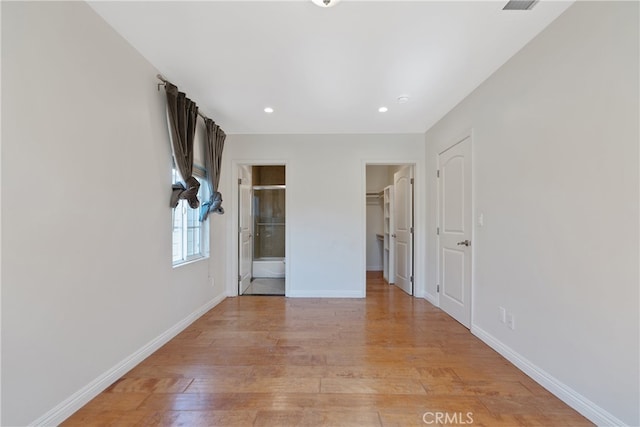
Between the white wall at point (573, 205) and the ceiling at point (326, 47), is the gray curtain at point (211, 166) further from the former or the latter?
the white wall at point (573, 205)

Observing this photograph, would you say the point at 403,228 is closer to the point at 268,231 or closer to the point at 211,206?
the point at 268,231

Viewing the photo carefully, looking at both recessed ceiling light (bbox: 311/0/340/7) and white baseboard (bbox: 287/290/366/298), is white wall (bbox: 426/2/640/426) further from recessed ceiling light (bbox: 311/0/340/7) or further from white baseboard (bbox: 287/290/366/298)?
white baseboard (bbox: 287/290/366/298)

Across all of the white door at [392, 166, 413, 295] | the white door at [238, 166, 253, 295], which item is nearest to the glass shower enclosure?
the white door at [238, 166, 253, 295]

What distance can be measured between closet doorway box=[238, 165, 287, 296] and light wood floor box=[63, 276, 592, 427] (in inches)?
61.9

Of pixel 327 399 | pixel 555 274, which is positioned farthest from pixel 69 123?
pixel 555 274

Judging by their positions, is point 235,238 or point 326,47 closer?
point 326,47

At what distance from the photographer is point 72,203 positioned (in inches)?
61.6

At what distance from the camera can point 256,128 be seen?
3820mm

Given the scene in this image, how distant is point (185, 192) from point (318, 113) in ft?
5.91

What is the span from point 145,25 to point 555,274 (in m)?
3.26

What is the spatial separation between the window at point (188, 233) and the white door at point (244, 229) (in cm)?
76

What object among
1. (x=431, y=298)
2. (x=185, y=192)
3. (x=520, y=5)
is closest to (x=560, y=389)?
(x=431, y=298)
